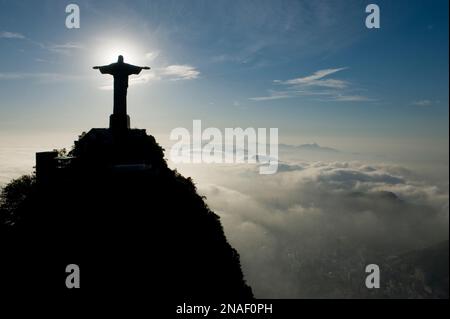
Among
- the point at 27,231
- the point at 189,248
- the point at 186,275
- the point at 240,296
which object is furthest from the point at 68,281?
the point at 240,296

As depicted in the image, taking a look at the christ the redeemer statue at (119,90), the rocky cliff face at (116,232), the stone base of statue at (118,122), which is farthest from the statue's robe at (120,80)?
the rocky cliff face at (116,232)

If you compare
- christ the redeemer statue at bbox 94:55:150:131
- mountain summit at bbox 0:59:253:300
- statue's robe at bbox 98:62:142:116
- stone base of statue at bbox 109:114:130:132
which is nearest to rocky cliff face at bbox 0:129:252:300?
mountain summit at bbox 0:59:253:300

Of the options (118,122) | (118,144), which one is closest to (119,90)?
(118,122)

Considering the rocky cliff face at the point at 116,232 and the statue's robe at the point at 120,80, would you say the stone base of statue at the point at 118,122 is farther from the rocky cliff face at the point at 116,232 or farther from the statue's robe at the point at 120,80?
the rocky cliff face at the point at 116,232

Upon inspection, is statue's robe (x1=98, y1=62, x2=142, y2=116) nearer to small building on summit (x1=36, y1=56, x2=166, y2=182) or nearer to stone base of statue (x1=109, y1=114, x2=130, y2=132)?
small building on summit (x1=36, y1=56, x2=166, y2=182)

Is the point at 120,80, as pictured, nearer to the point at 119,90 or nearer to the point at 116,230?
the point at 119,90

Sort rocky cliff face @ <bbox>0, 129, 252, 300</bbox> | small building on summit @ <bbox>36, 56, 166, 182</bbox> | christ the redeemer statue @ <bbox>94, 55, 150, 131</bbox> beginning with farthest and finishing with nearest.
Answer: christ the redeemer statue @ <bbox>94, 55, 150, 131</bbox>
small building on summit @ <bbox>36, 56, 166, 182</bbox>
rocky cliff face @ <bbox>0, 129, 252, 300</bbox>
